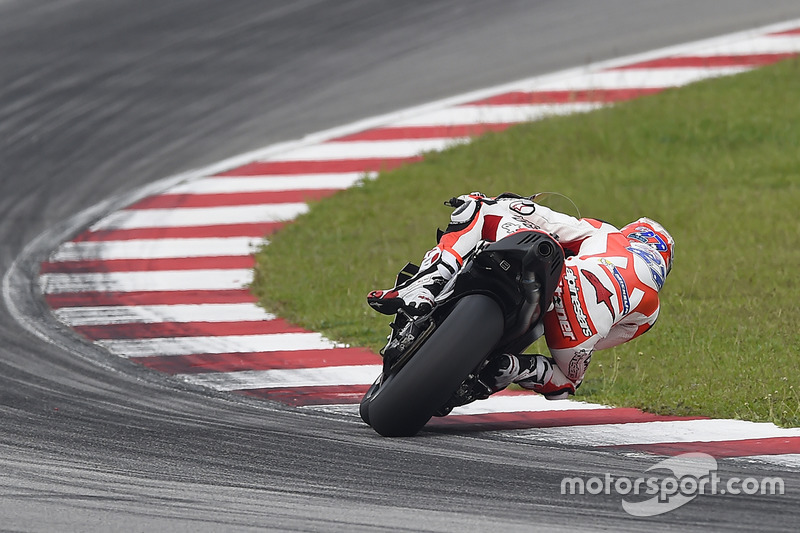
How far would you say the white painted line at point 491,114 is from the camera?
1267cm

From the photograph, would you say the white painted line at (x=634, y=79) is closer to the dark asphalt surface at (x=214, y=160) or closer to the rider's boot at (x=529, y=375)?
the dark asphalt surface at (x=214, y=160)

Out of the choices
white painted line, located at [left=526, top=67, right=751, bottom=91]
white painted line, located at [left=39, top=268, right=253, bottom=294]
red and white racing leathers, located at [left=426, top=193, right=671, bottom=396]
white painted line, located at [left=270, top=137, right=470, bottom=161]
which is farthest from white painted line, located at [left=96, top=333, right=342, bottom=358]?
white painted line, located at [left=526, top=67, right=751, bottom=91]

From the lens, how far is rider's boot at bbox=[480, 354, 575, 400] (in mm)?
5730

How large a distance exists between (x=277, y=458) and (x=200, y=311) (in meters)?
3.53

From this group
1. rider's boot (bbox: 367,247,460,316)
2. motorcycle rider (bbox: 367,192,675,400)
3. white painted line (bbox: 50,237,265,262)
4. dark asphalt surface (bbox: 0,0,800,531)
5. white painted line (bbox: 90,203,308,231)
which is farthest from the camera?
white painted line (bbox: 90,203,308,231)

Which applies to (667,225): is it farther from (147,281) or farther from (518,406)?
A: (518,406)

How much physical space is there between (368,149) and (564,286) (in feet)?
21.3

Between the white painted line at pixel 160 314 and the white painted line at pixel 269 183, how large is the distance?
2705mm

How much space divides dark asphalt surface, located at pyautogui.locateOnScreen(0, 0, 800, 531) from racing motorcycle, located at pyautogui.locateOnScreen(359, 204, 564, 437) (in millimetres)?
170

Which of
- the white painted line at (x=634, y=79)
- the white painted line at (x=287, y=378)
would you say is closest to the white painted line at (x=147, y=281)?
the white painted line at (x=287, y=378)

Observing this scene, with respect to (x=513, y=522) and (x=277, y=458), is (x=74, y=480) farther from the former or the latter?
(x=513, y=522)

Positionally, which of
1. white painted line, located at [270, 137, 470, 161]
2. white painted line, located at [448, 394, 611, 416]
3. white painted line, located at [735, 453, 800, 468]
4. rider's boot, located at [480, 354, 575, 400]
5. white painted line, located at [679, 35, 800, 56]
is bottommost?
white painted line, located at [735, 453, 800, 468]

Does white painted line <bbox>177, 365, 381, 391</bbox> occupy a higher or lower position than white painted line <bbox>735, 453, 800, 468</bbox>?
higher

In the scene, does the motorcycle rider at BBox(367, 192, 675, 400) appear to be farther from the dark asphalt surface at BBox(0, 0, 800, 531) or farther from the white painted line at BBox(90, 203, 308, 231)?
the white painted line at BBox(90, 203, 308, 231)
